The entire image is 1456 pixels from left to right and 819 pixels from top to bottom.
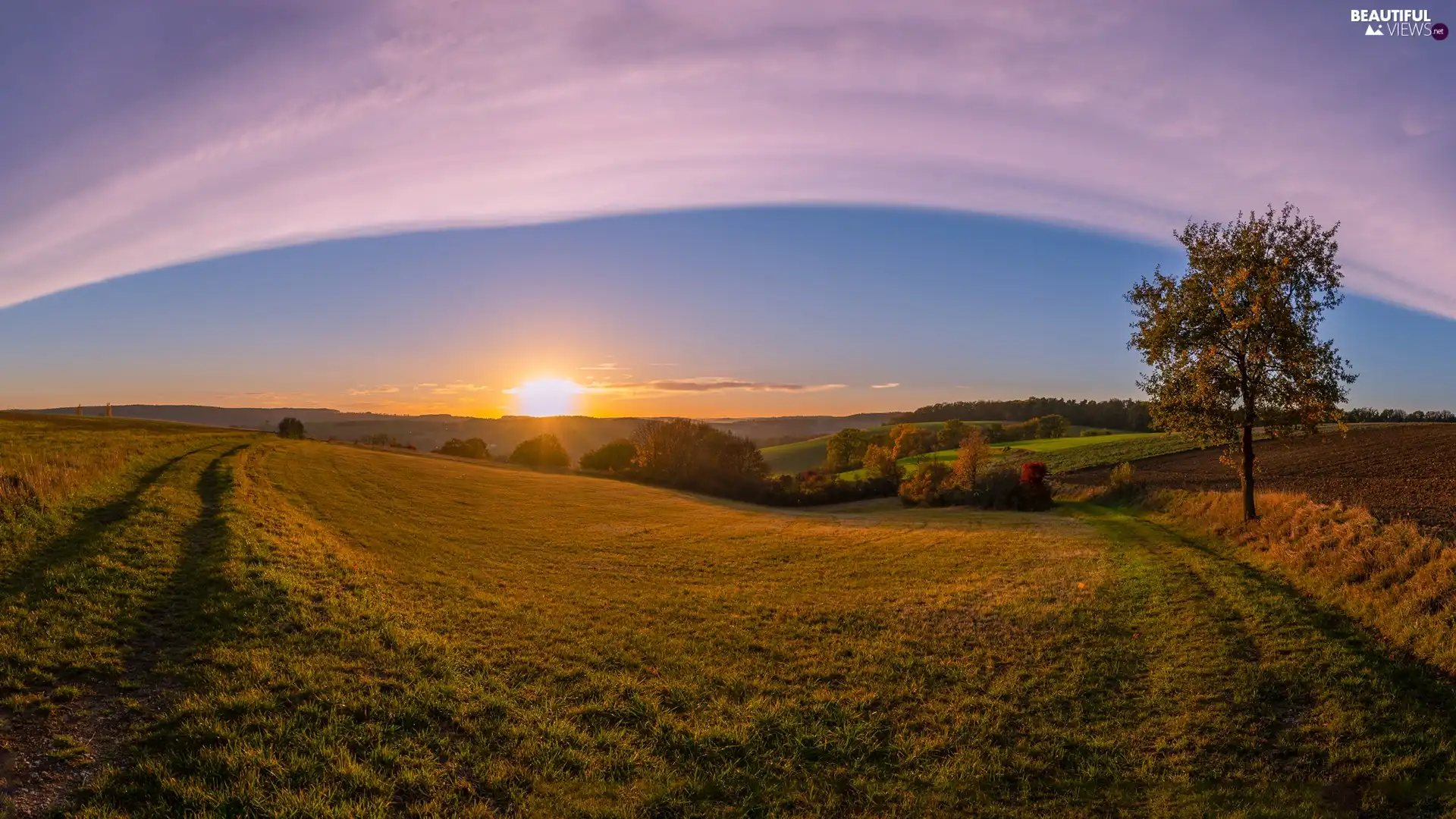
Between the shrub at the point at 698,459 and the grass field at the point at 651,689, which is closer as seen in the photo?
the grass field at the point at 651,689

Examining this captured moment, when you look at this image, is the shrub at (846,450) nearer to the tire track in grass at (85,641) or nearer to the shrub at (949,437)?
the shrub at (949,437)

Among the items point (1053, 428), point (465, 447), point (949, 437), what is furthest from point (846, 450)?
point (465, 447)

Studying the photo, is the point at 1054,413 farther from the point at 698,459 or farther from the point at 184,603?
the point at 184,603

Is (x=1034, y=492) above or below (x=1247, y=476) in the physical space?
below

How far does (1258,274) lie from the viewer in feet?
83.0

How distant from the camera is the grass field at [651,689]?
7668 mm

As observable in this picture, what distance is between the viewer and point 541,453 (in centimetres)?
9500

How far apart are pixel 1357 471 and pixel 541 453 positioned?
8780cm

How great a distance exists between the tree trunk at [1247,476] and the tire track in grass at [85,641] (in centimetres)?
3357

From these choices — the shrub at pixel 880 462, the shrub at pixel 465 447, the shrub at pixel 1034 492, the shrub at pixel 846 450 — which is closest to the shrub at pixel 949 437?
the shrub at pixel 846 450

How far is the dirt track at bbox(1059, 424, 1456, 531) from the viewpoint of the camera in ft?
83.5

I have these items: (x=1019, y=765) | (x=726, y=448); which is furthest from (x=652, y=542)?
(x=726, y=448)

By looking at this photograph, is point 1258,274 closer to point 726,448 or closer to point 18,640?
point 18,640

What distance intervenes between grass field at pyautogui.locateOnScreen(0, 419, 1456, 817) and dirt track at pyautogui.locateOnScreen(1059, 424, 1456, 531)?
1191 centimetres
